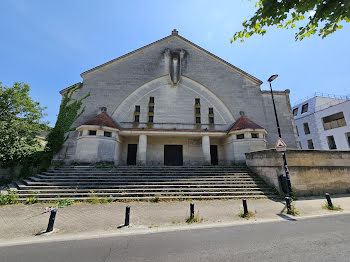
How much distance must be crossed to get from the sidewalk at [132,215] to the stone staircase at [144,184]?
2.98 feet

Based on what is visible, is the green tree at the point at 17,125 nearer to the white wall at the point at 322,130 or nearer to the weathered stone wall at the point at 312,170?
the weathered stone wall at the point at 312,170

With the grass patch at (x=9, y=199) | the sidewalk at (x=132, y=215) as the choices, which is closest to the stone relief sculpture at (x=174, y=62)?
the sidewalk at (x=132, y=215)

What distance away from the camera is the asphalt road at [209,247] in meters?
3.39

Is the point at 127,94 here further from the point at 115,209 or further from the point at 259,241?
the point at 259,241

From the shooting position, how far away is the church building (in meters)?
17.1

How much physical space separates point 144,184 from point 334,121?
31.8 metres

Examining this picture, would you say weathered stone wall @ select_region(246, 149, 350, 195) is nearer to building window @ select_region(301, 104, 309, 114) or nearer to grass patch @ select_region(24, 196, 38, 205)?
grass patch @ select_region(24, 196, 38, 205)

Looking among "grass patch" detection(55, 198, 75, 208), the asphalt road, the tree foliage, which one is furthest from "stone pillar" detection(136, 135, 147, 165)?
the asphalt road

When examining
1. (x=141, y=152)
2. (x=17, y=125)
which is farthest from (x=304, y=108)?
(x=17, y=125)

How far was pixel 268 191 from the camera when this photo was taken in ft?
31.7

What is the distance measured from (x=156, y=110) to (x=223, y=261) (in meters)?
17.4

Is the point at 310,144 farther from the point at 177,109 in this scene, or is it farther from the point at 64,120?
the point at 64,120

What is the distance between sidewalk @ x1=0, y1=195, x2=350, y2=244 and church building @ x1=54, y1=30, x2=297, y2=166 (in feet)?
29.2

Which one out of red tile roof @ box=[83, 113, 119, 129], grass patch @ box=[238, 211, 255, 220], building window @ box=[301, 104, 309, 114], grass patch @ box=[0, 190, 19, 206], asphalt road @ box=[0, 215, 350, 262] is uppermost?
building window @ box=[301, 104, 309, 114]
